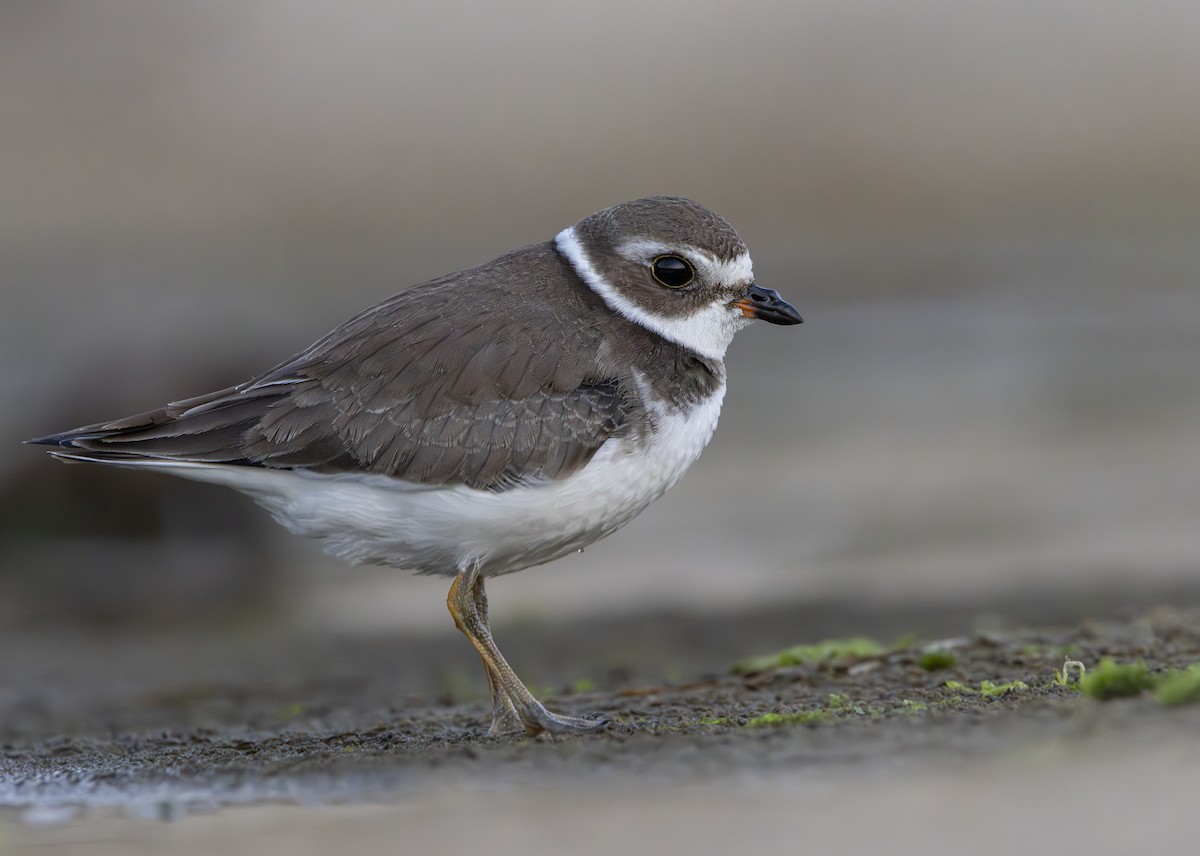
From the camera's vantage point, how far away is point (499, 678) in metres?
6.64

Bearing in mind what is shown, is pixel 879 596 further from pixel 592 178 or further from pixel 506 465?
pixel 592 178

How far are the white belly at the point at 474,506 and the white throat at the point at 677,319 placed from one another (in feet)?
1.29

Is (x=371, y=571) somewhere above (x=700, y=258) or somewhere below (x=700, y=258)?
below

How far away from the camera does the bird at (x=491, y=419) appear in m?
6.32

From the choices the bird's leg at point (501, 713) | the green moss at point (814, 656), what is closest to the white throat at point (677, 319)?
the bird's leg at point (501, 713)

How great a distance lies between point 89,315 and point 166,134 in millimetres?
5060

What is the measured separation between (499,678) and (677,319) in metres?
1.87

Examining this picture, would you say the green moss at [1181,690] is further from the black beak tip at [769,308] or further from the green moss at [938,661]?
the black beak tip at [769,308]

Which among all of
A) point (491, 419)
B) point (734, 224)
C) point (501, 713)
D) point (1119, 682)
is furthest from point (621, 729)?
point (734, 224)

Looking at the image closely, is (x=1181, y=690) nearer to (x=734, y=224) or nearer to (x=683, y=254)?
(x=683, y=254)

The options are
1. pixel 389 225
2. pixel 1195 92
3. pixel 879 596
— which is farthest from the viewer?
pixel 1195 92

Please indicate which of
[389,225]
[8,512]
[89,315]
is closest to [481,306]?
[8,512]

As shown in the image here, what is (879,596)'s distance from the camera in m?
10.3

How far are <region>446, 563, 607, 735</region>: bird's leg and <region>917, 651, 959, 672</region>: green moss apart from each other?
1.70 m
